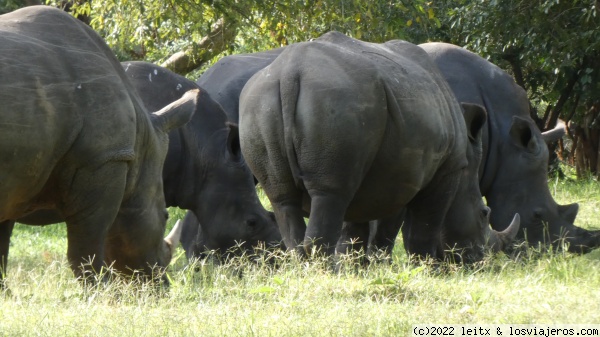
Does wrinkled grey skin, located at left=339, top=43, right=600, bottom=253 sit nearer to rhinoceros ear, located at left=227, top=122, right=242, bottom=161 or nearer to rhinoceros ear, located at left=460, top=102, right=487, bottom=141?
rhinoceros ear, located at left=460, top=102, right=487, bottom=141

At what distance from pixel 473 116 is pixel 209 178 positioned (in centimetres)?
225

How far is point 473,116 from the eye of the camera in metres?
9.72

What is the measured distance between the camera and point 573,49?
15852 mm

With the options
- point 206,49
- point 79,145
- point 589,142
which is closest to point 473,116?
point 79,145

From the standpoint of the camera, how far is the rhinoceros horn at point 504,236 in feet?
31.6

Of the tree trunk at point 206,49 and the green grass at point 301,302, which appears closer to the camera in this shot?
the green grass at point 301,302

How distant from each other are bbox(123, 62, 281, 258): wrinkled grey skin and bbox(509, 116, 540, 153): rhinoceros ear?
2411 mm

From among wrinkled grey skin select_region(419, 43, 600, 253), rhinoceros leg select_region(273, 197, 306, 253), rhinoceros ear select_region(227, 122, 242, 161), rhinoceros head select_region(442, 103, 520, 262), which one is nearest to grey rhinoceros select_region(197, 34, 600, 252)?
wrinkled grey skin select_region(419, 43, 600, 253)

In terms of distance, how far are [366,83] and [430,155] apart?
85 cm

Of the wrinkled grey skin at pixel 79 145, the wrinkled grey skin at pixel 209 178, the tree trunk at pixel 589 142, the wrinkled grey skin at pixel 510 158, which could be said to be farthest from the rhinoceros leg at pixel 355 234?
the tree trunk at pixel 589 142

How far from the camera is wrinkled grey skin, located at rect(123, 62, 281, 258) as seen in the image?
9.84 m

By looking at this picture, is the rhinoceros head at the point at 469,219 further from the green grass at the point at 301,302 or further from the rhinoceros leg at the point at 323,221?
the rhinoceros leg at the point at 323,221

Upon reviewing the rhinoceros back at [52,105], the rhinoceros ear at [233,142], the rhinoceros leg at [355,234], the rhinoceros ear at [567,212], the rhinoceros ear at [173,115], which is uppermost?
the rhinoceros back at [52,105]

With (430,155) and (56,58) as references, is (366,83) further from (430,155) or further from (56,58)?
(56,58)
